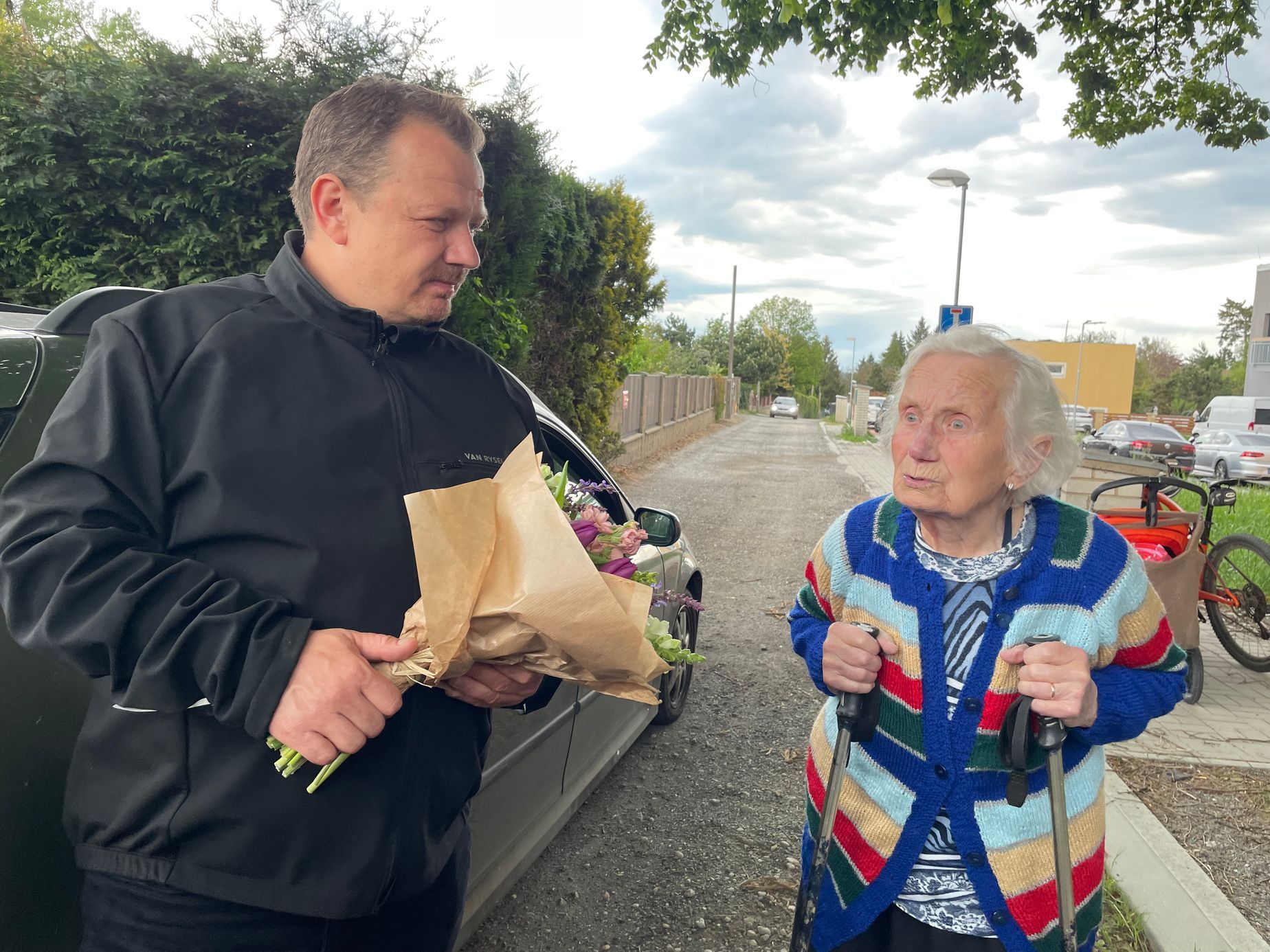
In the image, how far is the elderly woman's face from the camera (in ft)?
6.15

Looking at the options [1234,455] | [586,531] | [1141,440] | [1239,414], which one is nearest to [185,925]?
[586,531]

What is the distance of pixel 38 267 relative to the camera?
17.2ft

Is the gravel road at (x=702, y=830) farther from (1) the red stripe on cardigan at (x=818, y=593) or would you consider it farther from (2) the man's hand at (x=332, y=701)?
(2) the man's hand at (x=332, y=701)

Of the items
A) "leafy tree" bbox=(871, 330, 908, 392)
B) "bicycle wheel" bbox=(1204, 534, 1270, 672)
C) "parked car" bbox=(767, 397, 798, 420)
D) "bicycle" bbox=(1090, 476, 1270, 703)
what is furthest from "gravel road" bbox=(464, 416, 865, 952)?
"leafy tree" bbox=(871, 330, 908, 392)

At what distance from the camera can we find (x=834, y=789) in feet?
6.28

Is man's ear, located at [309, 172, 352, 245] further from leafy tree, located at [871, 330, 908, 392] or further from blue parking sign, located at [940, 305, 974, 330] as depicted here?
leafy tree, located at [871, 330, 908, 392]

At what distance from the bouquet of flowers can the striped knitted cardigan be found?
0.72m

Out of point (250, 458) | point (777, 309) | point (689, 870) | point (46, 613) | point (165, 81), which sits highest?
point (777, 309)

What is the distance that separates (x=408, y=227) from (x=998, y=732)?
5.23 ft

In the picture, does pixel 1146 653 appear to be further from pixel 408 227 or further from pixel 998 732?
pixel 408 227

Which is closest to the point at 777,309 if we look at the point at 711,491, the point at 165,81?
the point at 711,491

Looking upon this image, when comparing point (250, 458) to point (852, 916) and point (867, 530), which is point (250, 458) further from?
point (852, 916)

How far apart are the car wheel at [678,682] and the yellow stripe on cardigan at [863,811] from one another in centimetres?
220

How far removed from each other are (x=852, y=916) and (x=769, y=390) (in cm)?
7514
